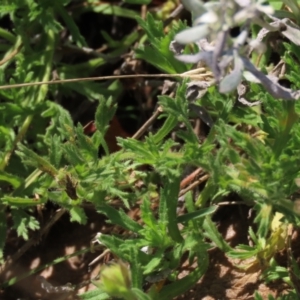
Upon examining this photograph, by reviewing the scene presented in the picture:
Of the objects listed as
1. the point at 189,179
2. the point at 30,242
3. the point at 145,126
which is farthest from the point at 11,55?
the point at 189,179

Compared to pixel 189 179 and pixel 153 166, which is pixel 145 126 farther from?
pixel 153 166

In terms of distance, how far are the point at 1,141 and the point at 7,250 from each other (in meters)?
0.59

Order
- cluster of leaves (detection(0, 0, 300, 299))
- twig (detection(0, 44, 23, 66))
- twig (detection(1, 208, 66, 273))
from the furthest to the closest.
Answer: twig (detection(0, 44, 23, 66)), twig (detection(1, 208, 66, 273)), cluster of leaves (detection(0, 0, 300, 299))

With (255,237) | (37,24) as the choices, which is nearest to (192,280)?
(255,237)

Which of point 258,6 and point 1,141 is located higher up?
point 258,6

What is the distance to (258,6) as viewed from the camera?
1.93m

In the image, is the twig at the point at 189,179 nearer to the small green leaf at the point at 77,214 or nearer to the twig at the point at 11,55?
the small green leaf at the point at 77,214

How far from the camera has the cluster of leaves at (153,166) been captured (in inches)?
89.1

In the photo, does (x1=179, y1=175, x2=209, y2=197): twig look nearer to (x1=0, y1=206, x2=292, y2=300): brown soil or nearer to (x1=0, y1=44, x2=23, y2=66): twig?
(x1=0, y1=206, x2=292, y2=300): brown soil

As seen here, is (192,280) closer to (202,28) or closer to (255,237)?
(255,237)

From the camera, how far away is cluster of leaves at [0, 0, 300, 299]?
2264 mm

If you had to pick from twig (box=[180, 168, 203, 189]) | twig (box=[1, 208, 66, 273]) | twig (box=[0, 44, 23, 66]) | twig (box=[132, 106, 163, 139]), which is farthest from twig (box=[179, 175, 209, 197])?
twig (box=[0, 44, 23, 66])

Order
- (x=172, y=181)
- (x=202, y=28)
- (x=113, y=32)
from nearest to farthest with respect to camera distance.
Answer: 1. (x=202, y=28)
2. (x=172, y=181)
3. (x=113, y=32)

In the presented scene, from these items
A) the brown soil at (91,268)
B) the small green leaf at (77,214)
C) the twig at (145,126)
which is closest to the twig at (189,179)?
the brown soil at (91,268)
